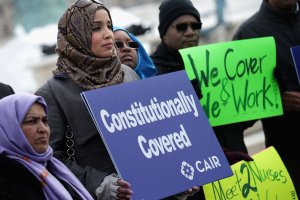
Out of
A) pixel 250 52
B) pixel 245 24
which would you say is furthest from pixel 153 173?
pixel 245 24

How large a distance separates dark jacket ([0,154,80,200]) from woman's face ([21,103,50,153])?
0.11 m

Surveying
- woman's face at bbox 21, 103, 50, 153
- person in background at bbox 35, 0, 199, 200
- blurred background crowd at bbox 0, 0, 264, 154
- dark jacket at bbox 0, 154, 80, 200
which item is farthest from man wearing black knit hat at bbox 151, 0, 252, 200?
blurred background crowd at bbox 0, 0, 264, 154

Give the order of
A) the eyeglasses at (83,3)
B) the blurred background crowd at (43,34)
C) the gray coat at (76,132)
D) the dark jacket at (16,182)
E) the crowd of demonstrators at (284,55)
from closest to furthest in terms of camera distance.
A: the dark jacket at (16,182) → the gray coat at (76,132) → the eyeglasses at (83,3) → the crowd of demonstrators at (284,55) → the blurred background crowd at (43,34)

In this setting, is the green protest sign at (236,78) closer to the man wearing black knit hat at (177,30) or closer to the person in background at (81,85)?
the man wearing black knit hat at (177,30)

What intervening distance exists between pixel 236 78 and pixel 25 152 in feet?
6.58

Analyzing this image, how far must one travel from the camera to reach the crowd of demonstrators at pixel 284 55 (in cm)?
598

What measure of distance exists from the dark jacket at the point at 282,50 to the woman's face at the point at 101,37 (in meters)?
1.74

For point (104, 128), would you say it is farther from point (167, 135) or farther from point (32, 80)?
point (32, 80)

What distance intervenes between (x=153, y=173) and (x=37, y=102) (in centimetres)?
64

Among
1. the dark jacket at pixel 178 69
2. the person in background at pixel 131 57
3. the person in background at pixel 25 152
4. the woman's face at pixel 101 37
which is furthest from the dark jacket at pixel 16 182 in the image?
the dark jacket at pixel 178 69

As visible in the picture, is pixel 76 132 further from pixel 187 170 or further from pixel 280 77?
pixel 280 77

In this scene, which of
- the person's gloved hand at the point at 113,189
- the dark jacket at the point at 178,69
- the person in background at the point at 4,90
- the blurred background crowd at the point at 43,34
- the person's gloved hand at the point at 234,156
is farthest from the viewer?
the blurred background crowd at the point at 43,34

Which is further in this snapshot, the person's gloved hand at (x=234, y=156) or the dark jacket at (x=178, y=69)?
the dark jacket at (x=178, y=69)

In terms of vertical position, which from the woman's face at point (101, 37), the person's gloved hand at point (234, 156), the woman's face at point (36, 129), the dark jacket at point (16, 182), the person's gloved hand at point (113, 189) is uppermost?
the woman's face at point (101, 37)
